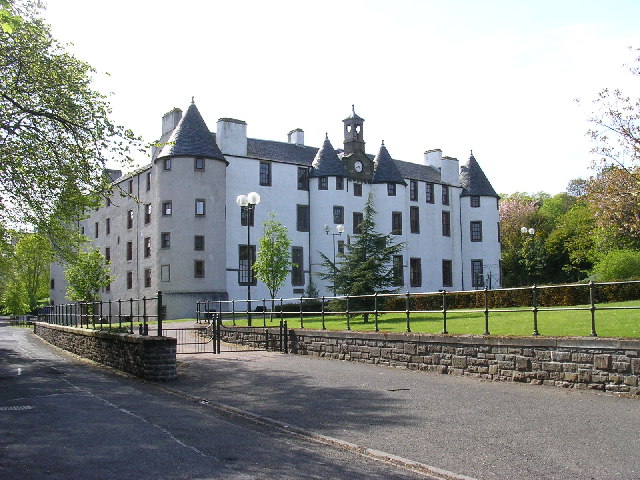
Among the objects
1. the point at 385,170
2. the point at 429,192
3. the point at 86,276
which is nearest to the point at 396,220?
the point at 385,170

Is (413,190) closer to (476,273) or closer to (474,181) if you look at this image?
(474,181)

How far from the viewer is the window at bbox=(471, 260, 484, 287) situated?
196 ft

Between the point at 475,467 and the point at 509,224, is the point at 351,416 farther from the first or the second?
the point at 509,224

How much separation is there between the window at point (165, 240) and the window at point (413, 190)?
2251 cm

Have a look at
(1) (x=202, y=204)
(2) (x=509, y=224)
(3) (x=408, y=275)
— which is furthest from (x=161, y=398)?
(2) (x=509, y=224)

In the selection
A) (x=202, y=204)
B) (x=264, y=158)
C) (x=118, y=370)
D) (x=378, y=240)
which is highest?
(x=264, y=158)

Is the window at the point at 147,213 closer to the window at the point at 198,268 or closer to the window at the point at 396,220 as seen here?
the window at the point at 198,268

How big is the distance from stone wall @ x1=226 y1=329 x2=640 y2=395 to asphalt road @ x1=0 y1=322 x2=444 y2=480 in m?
6.04

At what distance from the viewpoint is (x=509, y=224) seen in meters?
75.8

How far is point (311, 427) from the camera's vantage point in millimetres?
9352

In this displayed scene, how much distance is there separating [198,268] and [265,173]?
31.1 feet

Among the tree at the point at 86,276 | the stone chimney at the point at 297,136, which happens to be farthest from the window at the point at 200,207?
the stone chimney at the point at 297,136

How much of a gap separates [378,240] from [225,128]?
25934 mm

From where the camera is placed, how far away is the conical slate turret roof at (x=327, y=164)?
52031mm
